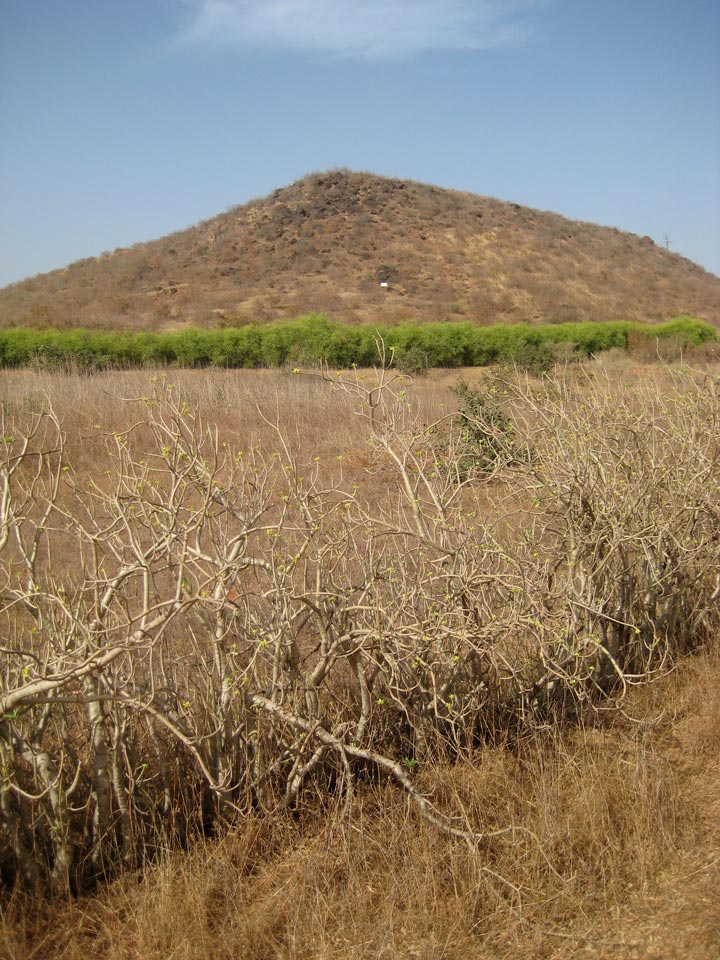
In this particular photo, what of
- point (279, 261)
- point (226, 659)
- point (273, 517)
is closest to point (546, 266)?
point (279, 261)

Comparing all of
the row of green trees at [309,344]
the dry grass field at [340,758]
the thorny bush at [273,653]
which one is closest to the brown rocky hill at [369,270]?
the row of green trees at [309,344]

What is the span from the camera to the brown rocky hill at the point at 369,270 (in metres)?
36.6

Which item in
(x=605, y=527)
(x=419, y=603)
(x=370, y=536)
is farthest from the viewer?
(x=605, y=527)

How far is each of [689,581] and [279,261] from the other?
4081 cm

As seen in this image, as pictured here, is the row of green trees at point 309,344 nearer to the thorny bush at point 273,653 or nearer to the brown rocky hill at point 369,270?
the brown rocky hill at point 369,270

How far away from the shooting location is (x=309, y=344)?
21.1 meters

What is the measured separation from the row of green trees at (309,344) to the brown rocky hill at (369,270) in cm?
1090

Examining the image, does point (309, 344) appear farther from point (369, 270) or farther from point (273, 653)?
point (369, 270)

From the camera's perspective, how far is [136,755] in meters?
2.70

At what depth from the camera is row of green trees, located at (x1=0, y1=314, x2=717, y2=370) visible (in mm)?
19375

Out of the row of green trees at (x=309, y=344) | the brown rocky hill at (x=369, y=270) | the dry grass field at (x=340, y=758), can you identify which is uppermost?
the brown rocky hill at (x=369, y=270)

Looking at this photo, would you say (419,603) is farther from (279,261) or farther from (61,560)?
(279,261)

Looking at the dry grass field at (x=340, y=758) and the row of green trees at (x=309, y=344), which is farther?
the row of green trees at (x=309, y=344)

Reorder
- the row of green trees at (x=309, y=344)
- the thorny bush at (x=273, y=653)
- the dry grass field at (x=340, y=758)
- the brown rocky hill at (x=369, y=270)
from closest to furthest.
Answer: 1. the dry grass field at (x=340, y=758)
2. the thorny bush at (x=273, y=653)
3. the row of green trees at (x=309, y=344)
4. the brown rocky hill at (x=369, y=270)
